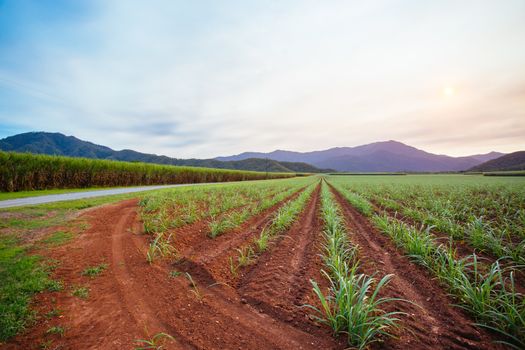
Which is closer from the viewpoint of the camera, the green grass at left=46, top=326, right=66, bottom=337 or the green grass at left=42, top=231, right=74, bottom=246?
the green grass at left=46, top=326, right=66, bottom=337

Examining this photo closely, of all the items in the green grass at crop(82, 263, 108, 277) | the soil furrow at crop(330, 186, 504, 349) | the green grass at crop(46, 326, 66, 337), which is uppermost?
the green grass at crop(82, 263, 108, 277)

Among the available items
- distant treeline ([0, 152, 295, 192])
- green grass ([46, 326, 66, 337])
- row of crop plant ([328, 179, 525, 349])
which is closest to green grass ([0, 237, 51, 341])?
green grass ([46, 326, 66, 337])

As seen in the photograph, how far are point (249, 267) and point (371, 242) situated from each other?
11.1ft

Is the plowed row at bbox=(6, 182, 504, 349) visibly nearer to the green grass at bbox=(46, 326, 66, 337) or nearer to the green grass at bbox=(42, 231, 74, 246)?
the green grass at bbox=(46, 326, 66, 337)

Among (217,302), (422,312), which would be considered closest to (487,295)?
(422,312)

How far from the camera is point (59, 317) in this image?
7.84 feet

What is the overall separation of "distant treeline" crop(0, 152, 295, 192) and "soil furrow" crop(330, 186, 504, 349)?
20.5 m

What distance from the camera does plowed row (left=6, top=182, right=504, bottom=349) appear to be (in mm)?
2078

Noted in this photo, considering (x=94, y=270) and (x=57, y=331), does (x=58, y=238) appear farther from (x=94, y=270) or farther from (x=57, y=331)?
(x=57, y=331)

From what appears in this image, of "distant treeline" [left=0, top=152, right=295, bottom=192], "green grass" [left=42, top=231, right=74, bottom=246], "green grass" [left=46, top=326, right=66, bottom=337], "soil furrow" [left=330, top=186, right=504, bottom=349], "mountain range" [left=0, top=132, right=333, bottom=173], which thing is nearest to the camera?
"soil furrow" [left=330, top=186, right=504, bottom=349]

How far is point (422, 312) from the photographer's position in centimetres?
251

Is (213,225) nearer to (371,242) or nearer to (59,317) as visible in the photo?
(59,317)

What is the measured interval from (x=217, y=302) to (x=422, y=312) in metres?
2.67

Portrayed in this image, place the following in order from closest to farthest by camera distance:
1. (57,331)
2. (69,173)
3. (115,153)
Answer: (57,331) < (69,173) < (115,153)
